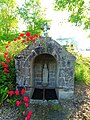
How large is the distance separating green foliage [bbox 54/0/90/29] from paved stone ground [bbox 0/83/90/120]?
3.69 meters

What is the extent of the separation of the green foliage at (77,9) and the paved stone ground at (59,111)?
3.69m

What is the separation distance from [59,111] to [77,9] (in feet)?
16.3

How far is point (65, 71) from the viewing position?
18.5 ft

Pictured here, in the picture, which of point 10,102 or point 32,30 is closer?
point 10,102

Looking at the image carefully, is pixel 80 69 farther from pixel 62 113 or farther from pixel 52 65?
pixel 62 113

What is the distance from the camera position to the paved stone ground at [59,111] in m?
4.59

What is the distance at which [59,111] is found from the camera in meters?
4.88

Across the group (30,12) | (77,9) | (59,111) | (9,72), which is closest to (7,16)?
(30,12)

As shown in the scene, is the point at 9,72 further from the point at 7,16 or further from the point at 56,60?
the point at 7,16

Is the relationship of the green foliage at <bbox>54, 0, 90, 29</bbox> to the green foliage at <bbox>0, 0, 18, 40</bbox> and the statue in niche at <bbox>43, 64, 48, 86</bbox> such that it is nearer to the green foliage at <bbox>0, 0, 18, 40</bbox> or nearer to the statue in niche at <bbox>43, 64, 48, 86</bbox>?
the statue in niche at <bbox>43, 64, 48, 86</bbox>

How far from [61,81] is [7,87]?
5.12ft

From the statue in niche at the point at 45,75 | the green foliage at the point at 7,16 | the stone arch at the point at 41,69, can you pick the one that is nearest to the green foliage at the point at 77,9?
the stone arch at the point at 41,69

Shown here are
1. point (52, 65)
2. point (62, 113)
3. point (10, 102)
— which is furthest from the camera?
point (52, 65)

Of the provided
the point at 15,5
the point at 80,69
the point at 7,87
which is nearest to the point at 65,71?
the point at 7,87
